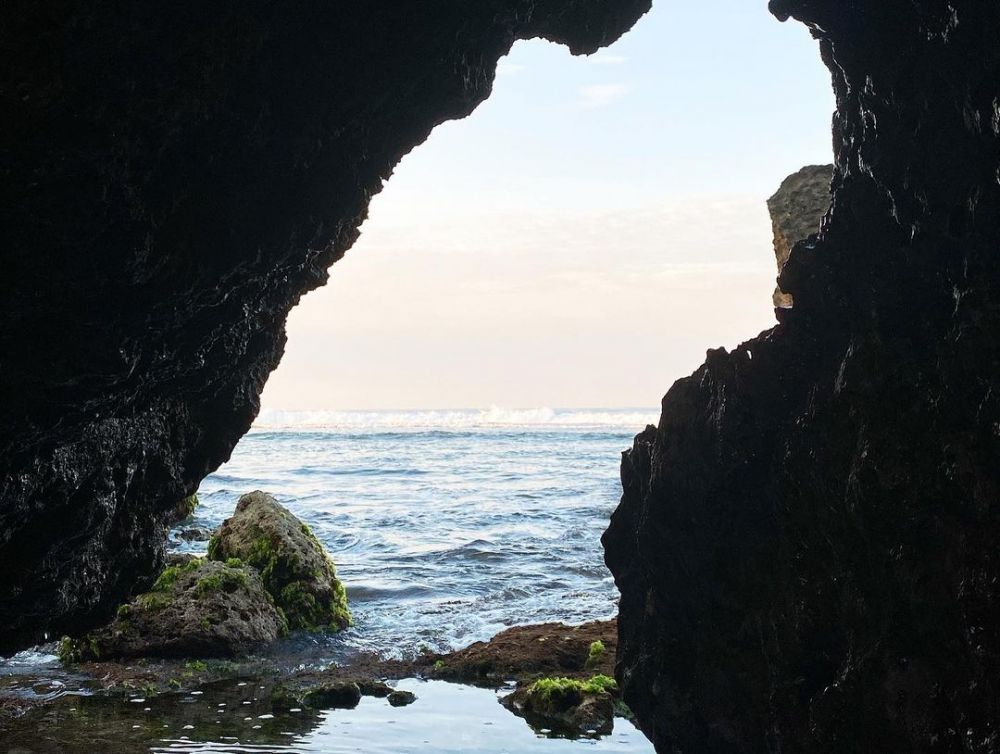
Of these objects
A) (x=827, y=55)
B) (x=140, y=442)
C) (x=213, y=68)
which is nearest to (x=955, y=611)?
(x=827, y=55)

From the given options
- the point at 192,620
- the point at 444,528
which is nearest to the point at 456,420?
the point at 444,528

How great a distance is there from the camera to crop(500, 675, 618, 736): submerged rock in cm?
618

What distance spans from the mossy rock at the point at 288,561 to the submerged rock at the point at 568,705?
3414mm

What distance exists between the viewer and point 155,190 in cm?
370

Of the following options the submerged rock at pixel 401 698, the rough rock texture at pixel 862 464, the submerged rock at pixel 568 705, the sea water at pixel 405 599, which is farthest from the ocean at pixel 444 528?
the rough rock texture at pixel 862 464

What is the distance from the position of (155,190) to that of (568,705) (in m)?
4.62

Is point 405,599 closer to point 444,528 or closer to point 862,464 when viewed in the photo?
point 444,528

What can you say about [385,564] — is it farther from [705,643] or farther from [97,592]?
[705,643]

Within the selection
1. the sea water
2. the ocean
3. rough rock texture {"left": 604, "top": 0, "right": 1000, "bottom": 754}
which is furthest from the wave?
rough rock texture {"left": 604, "top": 0, "right": 1000, "bottom": 754}

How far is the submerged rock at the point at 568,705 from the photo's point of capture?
6180 mm

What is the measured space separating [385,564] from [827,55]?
403 inches

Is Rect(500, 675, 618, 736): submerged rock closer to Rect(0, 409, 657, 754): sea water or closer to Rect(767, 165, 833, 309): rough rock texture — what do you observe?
Rect(0, 409, 657, 754): sea water

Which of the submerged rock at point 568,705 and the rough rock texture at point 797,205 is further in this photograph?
the rough rock texture at point 797,205

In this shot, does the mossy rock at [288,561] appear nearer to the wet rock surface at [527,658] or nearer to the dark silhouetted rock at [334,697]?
the wet rock surface at [527,658]
